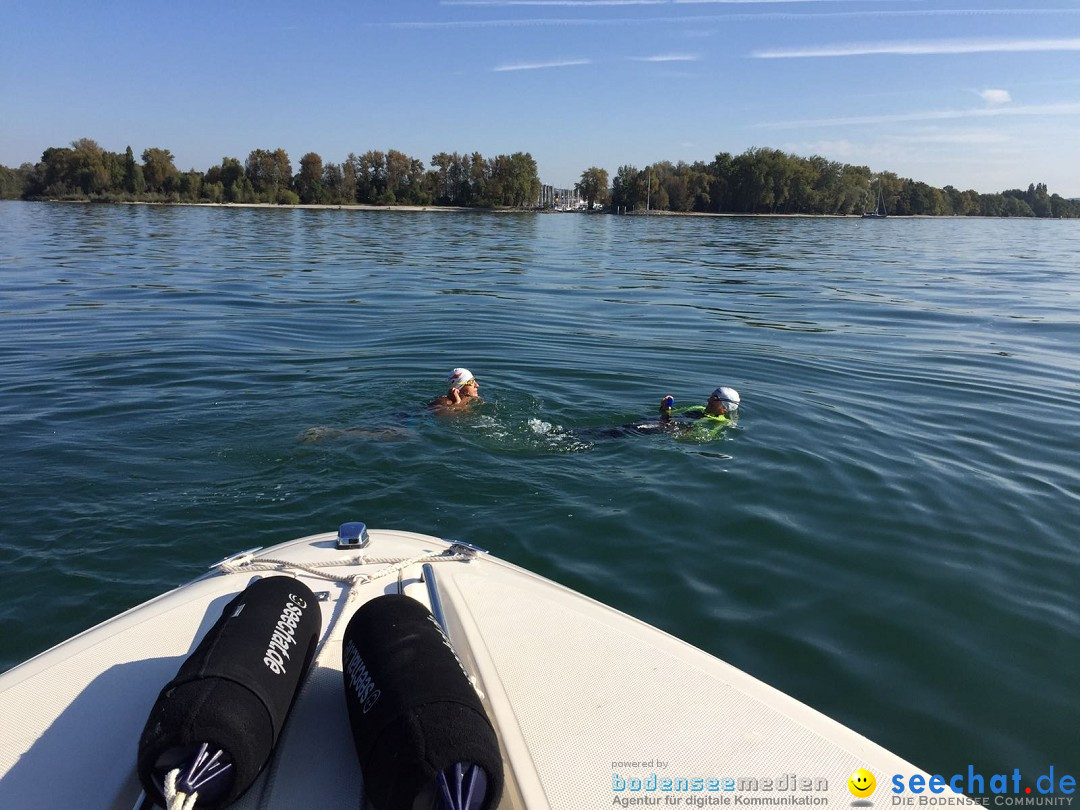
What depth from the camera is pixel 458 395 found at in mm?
8828

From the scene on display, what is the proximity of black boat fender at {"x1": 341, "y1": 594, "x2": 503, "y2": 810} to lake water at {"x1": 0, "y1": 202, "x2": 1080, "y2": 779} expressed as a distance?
2597mm

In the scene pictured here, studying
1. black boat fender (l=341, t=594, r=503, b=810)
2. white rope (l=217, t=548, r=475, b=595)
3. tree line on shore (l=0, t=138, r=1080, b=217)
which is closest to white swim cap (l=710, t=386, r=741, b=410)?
white rope (l=217, t=548, r=475, b=595)

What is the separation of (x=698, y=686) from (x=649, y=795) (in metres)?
0.69

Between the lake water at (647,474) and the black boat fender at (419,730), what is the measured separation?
2.60 m

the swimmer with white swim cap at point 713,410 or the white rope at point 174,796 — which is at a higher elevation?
the white rope at point 174,796

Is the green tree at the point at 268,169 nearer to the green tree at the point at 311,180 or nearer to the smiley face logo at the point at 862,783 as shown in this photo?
the green tree at the point at 311,180

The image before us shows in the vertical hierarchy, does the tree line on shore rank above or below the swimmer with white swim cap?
above

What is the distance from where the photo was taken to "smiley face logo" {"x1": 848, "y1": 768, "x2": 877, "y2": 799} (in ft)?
7.79

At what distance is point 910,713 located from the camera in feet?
12.8

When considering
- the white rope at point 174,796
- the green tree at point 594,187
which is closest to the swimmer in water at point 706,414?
the white rope at point 174,796

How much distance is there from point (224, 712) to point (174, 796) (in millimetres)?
227

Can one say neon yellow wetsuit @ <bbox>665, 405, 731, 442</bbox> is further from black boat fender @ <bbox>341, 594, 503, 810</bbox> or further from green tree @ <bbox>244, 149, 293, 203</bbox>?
green tree @ <bbox>244, 149, 293, 203</bbox>

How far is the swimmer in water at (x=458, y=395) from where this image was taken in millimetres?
8805

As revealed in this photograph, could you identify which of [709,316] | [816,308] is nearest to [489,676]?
[709,316]
